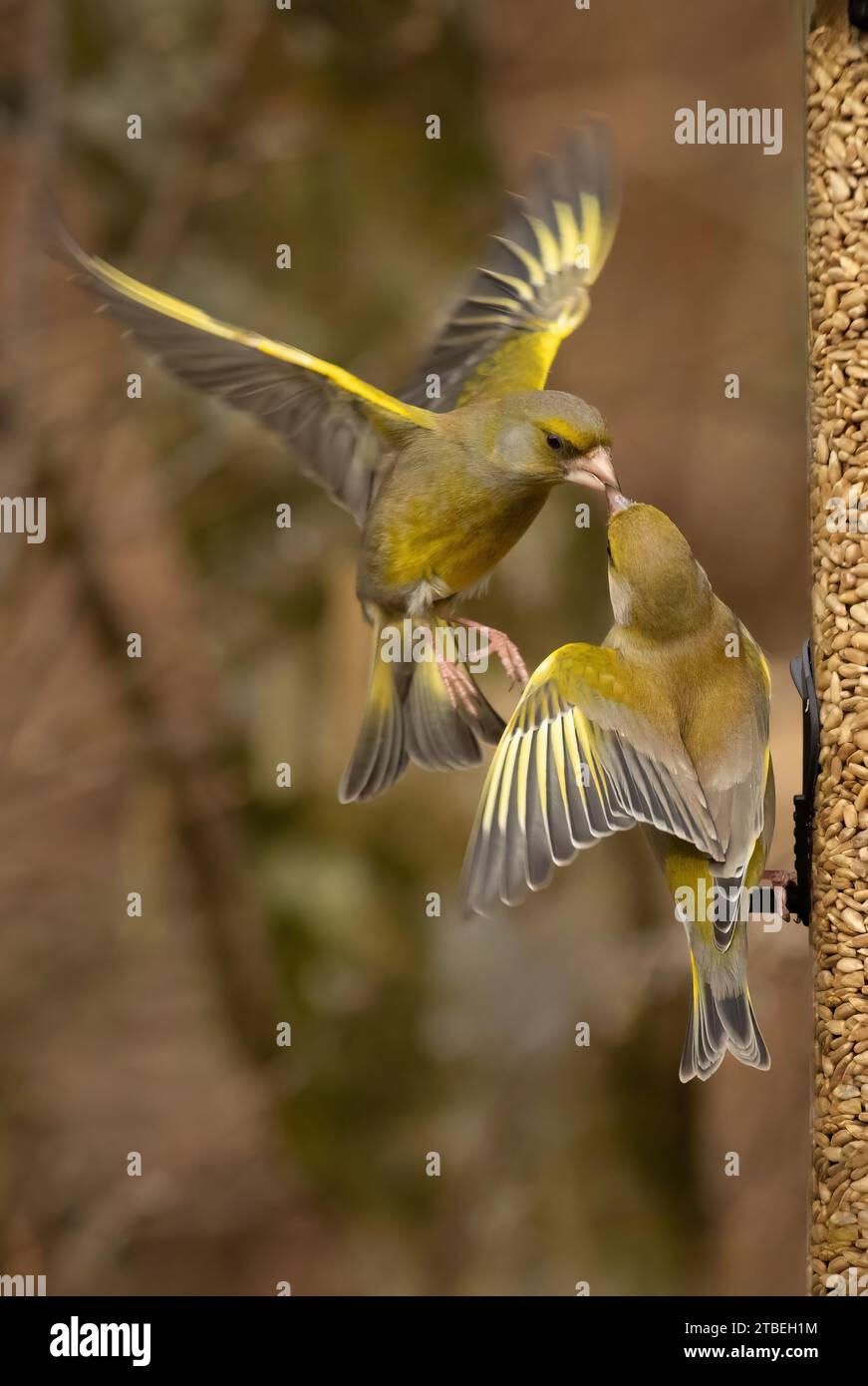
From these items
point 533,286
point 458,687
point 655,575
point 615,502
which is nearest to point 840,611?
point 655,575

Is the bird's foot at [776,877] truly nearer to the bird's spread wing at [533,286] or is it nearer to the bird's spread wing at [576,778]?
the bird's spread wing at [576,778]

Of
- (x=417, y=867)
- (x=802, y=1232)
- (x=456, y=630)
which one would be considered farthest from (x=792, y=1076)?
(x=456, y=630)

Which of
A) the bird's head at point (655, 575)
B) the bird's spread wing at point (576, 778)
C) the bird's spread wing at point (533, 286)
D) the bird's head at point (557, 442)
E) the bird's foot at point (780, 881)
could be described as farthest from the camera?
the bird's spread wing at point (533, 286)

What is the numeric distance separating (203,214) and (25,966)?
2.27 metres

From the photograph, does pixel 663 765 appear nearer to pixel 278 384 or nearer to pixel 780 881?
pixel 780 881

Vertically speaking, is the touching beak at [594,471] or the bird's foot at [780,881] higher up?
the touching beak at [594,471]

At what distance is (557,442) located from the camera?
283 centimetres

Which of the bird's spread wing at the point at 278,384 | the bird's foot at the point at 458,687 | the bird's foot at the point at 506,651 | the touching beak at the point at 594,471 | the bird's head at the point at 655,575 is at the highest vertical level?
the bird's spread wing at the point at 278,384

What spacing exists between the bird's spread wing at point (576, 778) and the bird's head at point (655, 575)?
96 millimetres

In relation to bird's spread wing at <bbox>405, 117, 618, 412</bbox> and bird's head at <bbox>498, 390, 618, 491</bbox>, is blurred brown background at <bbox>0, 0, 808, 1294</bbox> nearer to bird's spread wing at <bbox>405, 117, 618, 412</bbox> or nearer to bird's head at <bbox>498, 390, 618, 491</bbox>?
bird's spread wing at <bbox>405, 117, 618, 412</bbox>

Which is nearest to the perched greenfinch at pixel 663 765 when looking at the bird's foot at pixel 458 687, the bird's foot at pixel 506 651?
the bird's foot at pixel 506 651

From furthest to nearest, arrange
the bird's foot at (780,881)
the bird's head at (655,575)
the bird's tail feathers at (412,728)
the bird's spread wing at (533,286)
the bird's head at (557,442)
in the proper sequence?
the bird's spread wing at (533,286)
the bird's tail feathers at (412,728)
the bird's head at (557,442)
the bird's foot at (780,881)
the bird's head at (655,575)

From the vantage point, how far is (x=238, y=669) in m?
4.62

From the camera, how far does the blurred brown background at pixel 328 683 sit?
4547 millimetres
